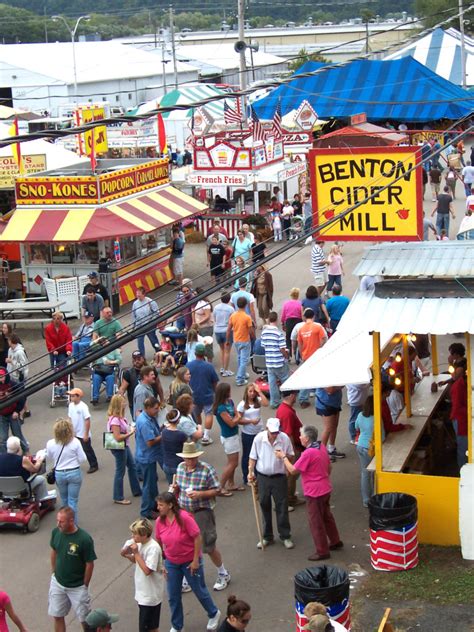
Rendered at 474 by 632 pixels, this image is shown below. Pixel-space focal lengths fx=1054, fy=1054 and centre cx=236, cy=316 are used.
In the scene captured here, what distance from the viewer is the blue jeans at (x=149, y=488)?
1123 cm

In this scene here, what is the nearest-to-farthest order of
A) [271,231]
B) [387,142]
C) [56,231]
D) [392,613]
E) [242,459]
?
[392,613] < [242,459] < [56,231] < [271,231] < [387,142]

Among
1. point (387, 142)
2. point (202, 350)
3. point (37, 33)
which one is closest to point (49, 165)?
point (387, 142)

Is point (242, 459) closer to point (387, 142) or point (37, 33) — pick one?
point (387, 142)

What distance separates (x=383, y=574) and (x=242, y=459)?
270cm

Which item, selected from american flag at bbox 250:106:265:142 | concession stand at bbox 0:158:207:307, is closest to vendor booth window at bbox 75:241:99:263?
concession stand at bbox 0:158:207:307

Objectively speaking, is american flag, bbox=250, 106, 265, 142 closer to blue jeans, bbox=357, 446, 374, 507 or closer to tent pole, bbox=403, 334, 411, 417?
tent pole, bbox=403, 334, 411, 417

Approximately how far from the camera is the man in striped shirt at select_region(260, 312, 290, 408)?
14.5 m

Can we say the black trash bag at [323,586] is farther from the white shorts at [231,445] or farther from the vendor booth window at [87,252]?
the vendor booth window at [87,252]

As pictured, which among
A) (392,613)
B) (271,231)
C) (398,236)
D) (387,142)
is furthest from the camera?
(387,142)

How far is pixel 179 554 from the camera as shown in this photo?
8914 millimetres

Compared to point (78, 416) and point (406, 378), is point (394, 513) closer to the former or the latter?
point (406, 378)

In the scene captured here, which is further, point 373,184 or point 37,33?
point 37,33

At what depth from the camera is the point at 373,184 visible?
13391 millimetres

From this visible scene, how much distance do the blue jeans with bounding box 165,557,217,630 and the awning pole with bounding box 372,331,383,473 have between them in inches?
91.3
